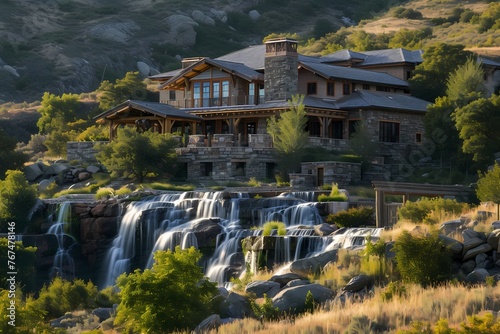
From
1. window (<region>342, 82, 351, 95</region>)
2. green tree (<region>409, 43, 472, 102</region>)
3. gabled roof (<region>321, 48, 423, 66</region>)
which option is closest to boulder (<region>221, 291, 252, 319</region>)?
window (<region>342, 82, 351, 95</region>)

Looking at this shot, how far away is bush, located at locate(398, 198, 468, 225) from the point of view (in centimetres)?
3784

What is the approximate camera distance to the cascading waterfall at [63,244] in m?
47.5

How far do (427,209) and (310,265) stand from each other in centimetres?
699

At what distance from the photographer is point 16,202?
50.0 meters

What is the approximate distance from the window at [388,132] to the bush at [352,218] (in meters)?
19.6

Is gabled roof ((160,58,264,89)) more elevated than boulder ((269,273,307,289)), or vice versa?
gabled roof ((160,58,264,89))

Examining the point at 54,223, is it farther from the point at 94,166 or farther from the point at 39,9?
the point at 39,9

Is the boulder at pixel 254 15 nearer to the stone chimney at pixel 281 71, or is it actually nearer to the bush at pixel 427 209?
the stone chimney at pixel 281 71

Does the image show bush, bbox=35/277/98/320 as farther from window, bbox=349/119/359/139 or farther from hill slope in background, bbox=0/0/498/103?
hill slope in background, bbox=0/0/498/103

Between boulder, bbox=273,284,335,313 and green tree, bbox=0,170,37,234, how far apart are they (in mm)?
22650

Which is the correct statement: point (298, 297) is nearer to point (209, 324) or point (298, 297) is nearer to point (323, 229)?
point (209, 324)

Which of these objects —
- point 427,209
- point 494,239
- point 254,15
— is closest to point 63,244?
point 427,209

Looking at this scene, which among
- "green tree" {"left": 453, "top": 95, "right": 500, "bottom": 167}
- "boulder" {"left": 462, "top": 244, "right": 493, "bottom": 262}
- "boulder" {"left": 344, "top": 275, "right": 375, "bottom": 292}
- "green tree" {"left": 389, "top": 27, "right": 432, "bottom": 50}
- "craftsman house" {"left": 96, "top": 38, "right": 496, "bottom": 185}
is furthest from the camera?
"green tree" {"left": 389, "top": 27, "right": 432, "bottom": 50}

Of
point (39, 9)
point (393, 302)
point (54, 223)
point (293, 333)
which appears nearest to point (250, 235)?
point (54, 223)
